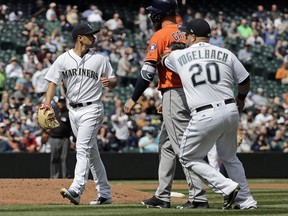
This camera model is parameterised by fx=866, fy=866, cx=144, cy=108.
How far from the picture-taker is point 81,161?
9.38m

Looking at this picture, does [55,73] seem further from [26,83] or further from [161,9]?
[26,83]

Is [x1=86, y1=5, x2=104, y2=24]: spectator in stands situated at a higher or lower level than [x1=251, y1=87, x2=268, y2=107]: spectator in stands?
higher

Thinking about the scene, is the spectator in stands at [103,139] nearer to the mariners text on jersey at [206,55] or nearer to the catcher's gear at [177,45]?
the catcher's gear at [177,45]

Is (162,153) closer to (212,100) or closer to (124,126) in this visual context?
(212,100)

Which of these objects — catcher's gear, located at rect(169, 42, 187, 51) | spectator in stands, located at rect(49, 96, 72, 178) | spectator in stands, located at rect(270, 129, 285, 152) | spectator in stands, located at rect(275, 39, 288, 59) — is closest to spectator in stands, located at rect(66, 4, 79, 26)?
spectator in stands, located at rect(275, 39, 288, 59)

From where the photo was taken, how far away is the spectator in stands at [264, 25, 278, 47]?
26000 mm

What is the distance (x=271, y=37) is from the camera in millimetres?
26109

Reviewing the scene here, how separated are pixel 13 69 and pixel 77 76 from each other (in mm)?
12346

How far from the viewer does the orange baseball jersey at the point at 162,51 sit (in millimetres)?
8852

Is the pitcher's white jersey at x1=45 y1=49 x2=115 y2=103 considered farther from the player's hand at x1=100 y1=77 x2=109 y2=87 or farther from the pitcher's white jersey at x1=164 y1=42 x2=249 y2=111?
the pitcher's white jersey at x1=164 y1=42 x2=249 y2=111

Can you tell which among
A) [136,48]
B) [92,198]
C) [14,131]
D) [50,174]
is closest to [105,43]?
[136,48]

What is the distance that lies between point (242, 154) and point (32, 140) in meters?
4.83

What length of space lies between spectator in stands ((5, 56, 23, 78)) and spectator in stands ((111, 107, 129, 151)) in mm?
2683

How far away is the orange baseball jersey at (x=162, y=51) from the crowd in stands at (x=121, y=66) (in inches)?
384
